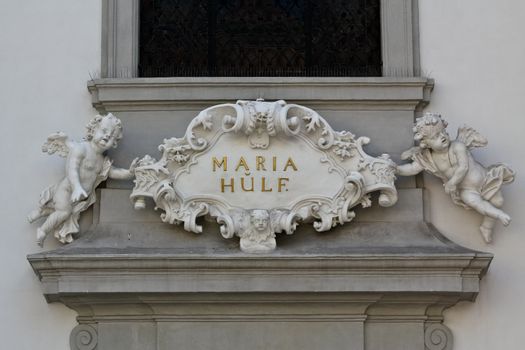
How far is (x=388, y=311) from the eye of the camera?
1155 cm

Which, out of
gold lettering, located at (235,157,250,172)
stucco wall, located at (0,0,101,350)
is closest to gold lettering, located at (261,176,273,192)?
gold lettering, located at (235,157,250,172)

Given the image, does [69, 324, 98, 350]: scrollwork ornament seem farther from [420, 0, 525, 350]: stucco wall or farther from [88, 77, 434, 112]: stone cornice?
[420, 0, 525, 350]: stucco wall

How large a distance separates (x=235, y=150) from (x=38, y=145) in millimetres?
1528

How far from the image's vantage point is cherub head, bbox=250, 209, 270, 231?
11375mm

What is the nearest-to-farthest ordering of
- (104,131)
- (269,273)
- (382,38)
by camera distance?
(269,273) → (104,131) → (382,38)

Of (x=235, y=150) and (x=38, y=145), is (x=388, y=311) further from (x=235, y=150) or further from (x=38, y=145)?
(x=38, y=145)

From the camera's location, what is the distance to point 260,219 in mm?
11367

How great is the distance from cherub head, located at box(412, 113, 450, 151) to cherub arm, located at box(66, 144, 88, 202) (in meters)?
2.46

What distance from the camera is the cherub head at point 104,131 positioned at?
38.0ft

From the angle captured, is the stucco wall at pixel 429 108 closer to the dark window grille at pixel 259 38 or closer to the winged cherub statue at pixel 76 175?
the winged cherub statue at pixel 76 175

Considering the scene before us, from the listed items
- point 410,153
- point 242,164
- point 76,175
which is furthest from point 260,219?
point 76,175

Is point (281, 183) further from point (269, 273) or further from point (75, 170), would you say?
point (75, 170)

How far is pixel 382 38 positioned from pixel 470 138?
1146 mm

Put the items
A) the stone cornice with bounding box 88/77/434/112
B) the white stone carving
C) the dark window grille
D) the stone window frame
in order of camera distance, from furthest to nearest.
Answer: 1. the dark window grille
2. the stone window frame
3. the stone cornice with bounding box 88/77/434/112
4. the white stone carving
